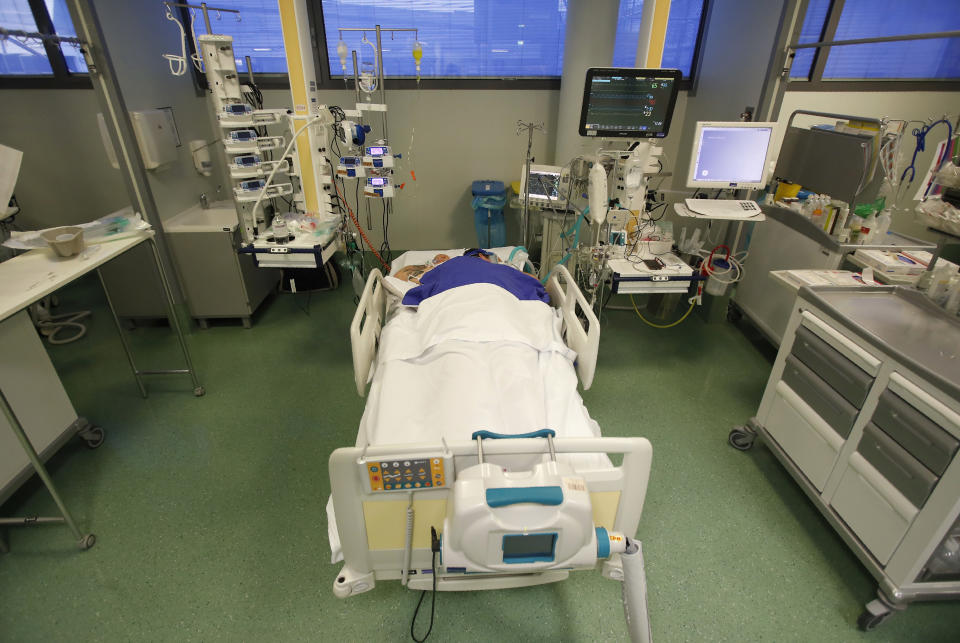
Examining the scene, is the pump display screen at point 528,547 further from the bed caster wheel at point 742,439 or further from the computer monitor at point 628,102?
the computer monitor at point 628,102

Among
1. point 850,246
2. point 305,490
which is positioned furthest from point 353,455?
point 850,246

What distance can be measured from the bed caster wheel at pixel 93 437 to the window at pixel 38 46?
8.17 feet

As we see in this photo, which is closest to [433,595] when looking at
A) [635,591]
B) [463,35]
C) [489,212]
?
[635,591]

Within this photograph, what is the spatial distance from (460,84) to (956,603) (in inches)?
163

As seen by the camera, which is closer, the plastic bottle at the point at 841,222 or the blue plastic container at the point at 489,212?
the plastic bottle at the point at 841,222

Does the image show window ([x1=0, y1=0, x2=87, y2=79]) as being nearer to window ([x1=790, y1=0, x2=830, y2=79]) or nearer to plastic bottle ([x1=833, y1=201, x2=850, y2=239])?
plastic bottle ([x1=833, y1=201, x2=850, y2=239])

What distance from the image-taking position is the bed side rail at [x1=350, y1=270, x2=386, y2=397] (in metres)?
1.91

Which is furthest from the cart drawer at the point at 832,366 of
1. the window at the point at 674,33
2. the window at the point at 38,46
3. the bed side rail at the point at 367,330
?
the window at the point at 38,46

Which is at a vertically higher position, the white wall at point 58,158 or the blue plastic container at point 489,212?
the white wall at point 58,158

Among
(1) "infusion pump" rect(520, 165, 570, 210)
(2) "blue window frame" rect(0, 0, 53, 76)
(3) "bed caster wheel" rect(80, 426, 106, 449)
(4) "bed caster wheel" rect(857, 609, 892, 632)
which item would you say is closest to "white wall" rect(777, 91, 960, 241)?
(1) "infusion pump" rect(520, 165, 570, 210)

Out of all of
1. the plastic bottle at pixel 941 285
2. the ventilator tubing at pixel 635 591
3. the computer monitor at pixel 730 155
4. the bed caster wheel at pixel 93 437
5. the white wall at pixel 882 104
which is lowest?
the bed caster wheel at pixel 93 437

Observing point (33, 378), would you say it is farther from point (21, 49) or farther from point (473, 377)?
point (21, 49)

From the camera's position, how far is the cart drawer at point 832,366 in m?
1.64

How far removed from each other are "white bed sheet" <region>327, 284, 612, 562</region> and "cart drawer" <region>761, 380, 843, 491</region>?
34.3 inches
